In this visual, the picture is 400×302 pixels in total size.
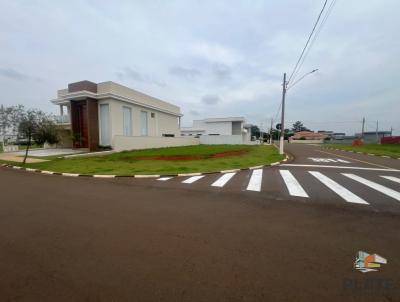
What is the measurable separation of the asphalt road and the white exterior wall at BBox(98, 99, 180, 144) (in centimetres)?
1784

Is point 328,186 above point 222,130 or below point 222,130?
below

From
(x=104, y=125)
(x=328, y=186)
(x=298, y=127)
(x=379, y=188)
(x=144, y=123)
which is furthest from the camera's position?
(x=298, y=127)

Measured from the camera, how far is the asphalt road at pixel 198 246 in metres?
2.33

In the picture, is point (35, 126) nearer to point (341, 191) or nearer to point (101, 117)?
point (101, 117)

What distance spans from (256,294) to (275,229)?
1.86m

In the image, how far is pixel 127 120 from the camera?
25125 millimetres

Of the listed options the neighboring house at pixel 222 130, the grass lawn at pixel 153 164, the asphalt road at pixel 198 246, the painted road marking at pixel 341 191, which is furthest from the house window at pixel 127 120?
the painted road marking at pixel 341 191

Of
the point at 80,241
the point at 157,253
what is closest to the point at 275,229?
the point at 157,253

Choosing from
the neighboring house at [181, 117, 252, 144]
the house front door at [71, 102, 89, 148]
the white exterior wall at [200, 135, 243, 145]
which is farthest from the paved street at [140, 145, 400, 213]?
the neighboring house at [181, 117, 252, 144]

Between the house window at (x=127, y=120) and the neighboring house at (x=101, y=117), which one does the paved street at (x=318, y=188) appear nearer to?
the neighboring house at (x=101, y=117)

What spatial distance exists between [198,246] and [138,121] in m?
25.5

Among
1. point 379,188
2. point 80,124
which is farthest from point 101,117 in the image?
point 379,188

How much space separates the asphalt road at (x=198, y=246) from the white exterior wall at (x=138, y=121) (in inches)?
702

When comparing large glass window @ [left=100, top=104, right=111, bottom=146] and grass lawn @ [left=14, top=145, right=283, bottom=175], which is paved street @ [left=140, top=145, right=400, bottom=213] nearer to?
grass lawn @ [left=14, top=145, right=283, bottom=175]
